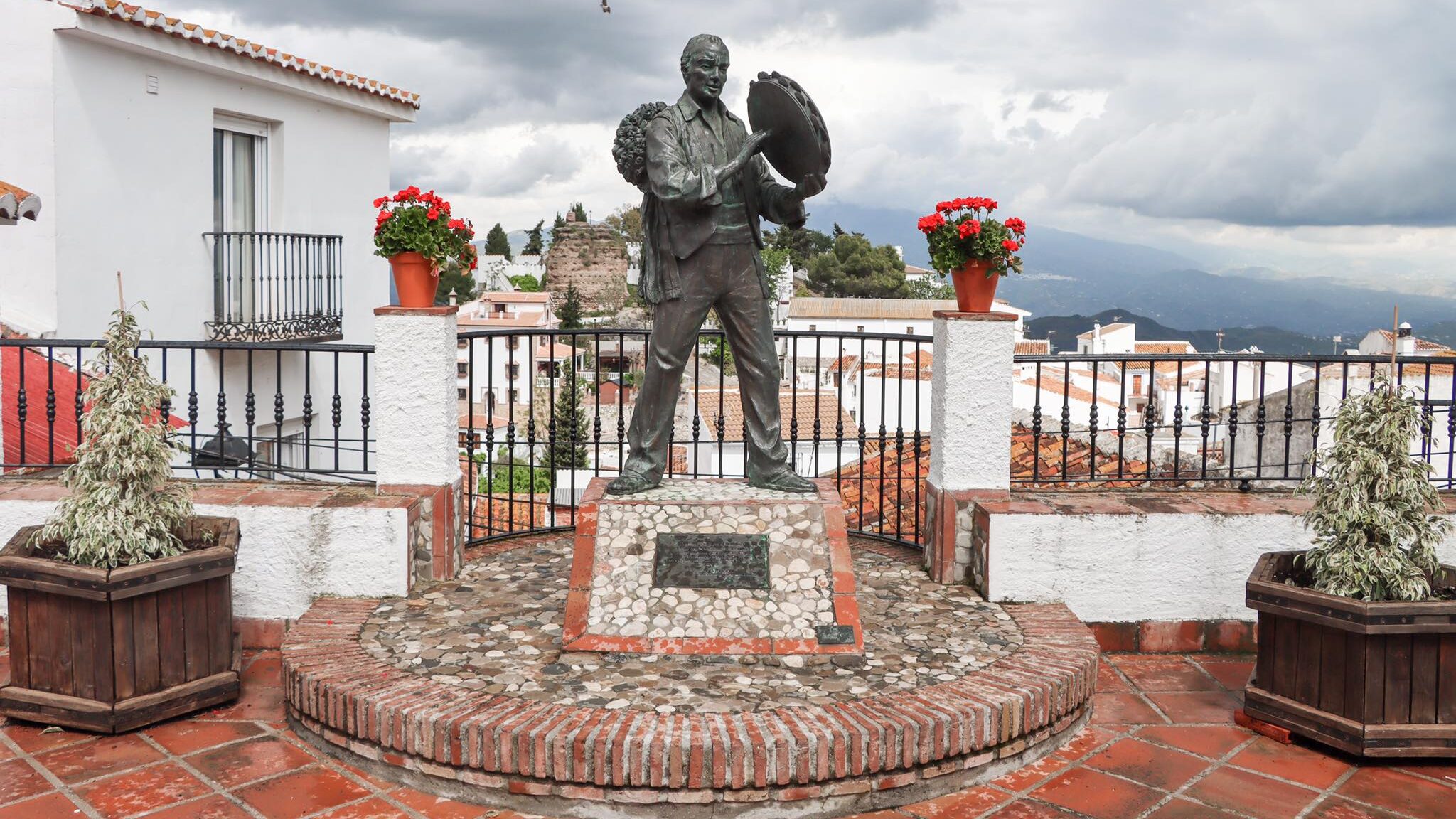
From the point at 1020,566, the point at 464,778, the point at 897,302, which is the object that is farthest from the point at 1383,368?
the point at 897,302

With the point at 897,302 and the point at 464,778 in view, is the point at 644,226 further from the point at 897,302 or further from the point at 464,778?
the point at 897,302

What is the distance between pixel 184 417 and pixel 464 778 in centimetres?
907

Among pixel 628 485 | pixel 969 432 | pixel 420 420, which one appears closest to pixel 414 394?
pixel 420 420

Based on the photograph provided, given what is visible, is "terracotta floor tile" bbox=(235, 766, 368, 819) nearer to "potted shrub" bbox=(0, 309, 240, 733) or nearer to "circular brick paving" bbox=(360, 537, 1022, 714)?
"circular brick paving" bbox=(360, 537, 1022, 714)

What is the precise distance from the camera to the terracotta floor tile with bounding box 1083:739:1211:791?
4055 mm

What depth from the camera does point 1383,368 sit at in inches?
193

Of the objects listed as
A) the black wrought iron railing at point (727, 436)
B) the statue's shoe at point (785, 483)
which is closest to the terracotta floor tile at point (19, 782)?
the black wrought iron railing at point (727, 436)

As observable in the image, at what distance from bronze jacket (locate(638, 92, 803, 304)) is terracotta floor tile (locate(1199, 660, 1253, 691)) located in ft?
8.53

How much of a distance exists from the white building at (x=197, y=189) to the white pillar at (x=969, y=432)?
5722 mm

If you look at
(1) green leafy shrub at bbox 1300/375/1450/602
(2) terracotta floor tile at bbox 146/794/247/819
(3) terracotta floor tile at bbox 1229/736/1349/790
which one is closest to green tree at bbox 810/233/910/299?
(1) green leafy shrub at bbox 1300/375/1450/602

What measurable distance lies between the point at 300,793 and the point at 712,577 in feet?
5.71

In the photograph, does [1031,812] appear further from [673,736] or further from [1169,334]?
[1169,334]

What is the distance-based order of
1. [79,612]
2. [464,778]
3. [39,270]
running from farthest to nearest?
[39,270]
[79,612]
[464,778]

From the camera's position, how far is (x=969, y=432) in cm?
552
